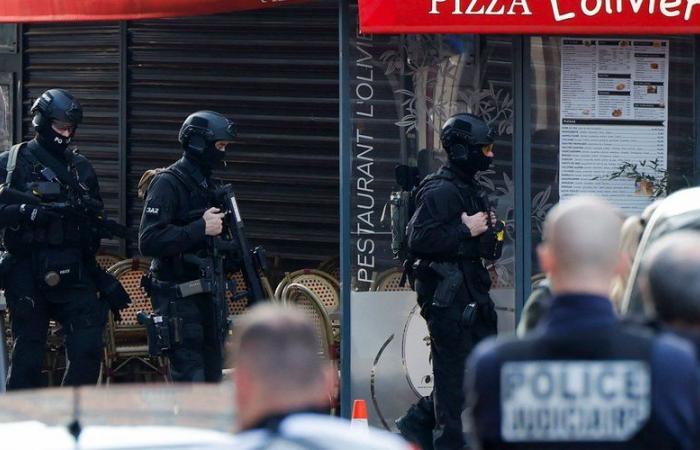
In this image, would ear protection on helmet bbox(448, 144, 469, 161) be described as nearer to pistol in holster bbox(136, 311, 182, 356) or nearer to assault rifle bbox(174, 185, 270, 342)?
assault rifle bbox(174, 185, 270, 342)

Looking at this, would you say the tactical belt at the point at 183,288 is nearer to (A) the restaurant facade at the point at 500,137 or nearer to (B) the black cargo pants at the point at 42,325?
(B) the black cargo pants at the point at 42,325

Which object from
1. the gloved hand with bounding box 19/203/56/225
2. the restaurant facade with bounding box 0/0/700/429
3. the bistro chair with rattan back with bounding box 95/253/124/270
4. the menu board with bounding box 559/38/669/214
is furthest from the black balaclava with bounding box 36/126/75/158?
the menu board with bounding box 559/38/669/214

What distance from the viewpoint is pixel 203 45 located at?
36.8 feet

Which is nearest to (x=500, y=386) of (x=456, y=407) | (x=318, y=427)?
(x=318, y=427)

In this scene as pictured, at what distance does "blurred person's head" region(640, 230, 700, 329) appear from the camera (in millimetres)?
3791

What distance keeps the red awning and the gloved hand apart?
1.70 m

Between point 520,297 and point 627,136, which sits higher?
point 627,136

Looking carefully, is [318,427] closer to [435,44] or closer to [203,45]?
[435,44]

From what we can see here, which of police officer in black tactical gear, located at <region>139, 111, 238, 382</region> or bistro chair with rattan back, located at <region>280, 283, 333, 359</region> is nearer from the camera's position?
police officer in black tactical gear, located at <region>139, 111, 238, 382</region>

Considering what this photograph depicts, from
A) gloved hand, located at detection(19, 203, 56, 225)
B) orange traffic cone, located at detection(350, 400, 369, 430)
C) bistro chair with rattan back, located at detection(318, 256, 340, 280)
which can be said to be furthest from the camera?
bistro chair with rattan back, located at detection(318, 256, 340, 280)

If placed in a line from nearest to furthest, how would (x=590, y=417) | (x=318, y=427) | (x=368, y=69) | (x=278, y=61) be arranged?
(x=318, y=427)
(x=590, y=417)
(x=368, y=69)
(x=278, y=61)

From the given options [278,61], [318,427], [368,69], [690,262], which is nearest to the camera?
[318,427]

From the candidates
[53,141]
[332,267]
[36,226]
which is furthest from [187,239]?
[332,267]

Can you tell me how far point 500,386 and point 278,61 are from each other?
7541 mm
